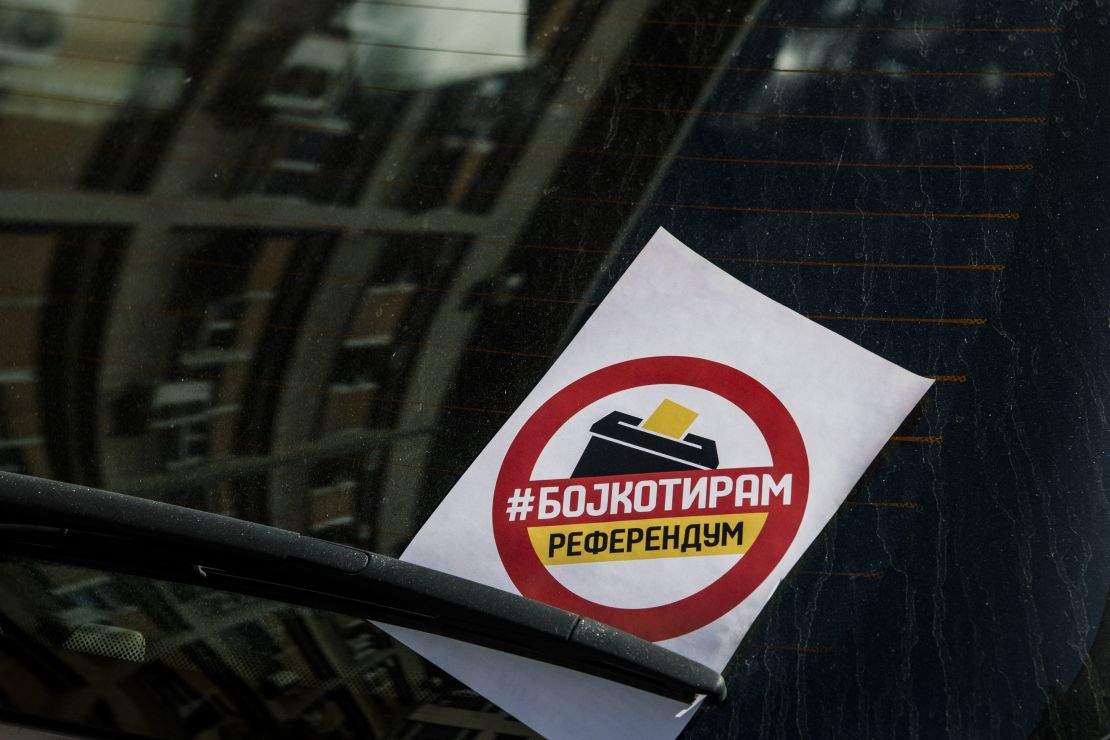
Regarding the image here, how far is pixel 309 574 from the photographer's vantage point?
1.67 meters

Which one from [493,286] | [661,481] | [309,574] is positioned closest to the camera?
[309,574]

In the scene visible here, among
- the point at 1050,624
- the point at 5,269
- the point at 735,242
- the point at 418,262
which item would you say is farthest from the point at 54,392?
the point at 1050,624

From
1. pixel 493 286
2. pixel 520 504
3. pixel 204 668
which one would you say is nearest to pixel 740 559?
pixel 520 504

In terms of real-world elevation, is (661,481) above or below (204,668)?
above

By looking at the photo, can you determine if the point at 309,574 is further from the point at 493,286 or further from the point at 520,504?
the point at 493,286

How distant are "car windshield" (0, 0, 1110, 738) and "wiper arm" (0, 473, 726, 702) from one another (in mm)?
33

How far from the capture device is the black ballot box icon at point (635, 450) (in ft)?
5.87

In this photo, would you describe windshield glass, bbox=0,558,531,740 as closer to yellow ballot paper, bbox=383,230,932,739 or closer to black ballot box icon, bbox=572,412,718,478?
yellow ballot paper, bbox=383,230,932,739

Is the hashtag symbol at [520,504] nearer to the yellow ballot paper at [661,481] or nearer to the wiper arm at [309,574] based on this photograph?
the yellow ballot paper at [661,481]

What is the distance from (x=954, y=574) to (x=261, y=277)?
116 cm

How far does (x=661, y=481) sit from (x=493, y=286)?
1.39 feet

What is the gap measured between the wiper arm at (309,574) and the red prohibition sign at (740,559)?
6cm

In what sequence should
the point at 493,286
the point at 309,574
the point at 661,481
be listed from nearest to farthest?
the point at 309,574, the point at 661,481, the point at 493,286

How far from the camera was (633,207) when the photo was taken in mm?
2010
